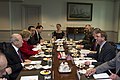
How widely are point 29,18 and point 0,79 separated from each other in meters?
7.89

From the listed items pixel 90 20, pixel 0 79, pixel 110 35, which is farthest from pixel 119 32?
pixel 0 79

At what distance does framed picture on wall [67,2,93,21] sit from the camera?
9375mm

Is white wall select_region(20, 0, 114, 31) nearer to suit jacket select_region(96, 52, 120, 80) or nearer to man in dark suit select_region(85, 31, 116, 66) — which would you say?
man in dark suit select_region(85, 31, 116, 66)

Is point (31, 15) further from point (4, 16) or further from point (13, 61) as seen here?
point (13, 61)

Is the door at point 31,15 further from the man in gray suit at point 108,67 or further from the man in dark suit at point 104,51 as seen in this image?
the man in gray suit at point 108,67

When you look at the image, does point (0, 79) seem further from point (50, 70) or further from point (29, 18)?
point (29, 18)

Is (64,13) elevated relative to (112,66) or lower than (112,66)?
elevated

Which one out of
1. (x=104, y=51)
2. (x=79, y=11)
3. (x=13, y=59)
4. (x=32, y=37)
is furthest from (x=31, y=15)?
(x=104, y=51)

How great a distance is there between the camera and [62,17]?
9438 mm

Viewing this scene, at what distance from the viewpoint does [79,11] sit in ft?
31.1

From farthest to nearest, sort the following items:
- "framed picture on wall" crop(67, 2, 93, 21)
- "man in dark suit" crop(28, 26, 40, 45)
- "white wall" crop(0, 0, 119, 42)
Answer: "framed picture on wall" crop(67, 2, 93, 21) < "white wall" crop(0, 0, 119, 42) < "man in dark suit" crop(28, 26, 40, 45)

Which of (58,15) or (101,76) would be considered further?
(58,15)

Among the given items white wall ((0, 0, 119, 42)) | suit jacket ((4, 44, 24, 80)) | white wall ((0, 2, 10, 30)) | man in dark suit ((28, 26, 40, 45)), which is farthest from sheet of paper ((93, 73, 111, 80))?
white wall ((0, 2, 10, 30))

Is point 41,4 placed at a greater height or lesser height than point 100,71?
greater
